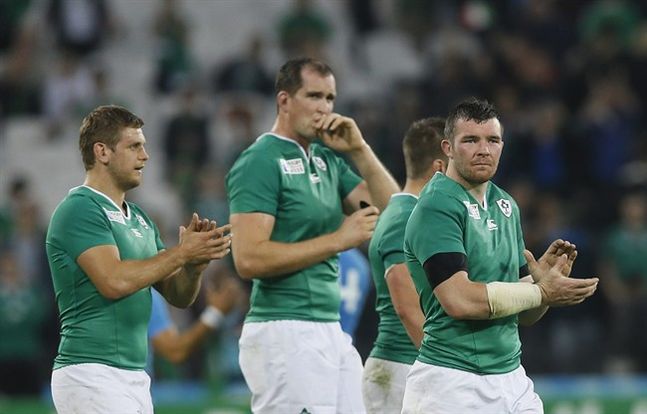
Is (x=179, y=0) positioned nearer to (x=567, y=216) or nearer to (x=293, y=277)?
(x=567, y=216)

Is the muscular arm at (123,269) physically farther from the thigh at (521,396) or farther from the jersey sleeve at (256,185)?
the thigh at (521,396)

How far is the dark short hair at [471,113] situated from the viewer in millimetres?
6773

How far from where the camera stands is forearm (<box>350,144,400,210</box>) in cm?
846

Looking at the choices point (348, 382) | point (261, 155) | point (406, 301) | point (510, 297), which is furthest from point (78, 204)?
point (510, 297)

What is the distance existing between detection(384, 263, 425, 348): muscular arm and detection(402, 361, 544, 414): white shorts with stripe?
0.78 meters

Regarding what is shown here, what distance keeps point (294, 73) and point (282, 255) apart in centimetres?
115

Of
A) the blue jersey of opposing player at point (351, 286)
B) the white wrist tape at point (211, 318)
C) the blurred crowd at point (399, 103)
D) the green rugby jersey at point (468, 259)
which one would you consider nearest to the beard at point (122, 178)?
the green rugby jersey at point (468, 259)

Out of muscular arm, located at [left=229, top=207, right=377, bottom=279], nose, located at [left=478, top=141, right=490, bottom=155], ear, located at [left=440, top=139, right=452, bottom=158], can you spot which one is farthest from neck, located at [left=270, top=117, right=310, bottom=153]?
nose, located at [left=478, top=141, right=490, bottom=155]

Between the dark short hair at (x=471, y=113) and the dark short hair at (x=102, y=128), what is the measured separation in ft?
5.60

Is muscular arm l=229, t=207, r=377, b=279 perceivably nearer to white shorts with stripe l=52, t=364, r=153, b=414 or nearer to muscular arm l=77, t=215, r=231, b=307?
muscular arm l=77, t=215, r=231, b=307

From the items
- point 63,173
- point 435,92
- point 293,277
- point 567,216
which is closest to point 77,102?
point 63,173

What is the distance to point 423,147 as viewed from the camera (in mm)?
7992

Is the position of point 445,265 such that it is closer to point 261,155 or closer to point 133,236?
point 133,236

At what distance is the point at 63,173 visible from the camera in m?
18.0
